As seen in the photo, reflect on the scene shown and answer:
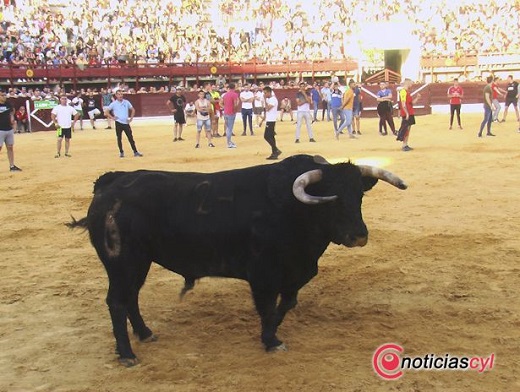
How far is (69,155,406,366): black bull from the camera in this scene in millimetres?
3604

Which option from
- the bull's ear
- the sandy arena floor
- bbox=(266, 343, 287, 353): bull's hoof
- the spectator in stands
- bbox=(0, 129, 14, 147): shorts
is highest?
the bull's ear

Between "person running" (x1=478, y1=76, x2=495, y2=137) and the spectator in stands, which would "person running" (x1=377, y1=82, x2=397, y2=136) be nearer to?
"person running" (x1=478, y1=76, x2=495, y2=137)

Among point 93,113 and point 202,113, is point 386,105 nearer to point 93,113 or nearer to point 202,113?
point 202,113

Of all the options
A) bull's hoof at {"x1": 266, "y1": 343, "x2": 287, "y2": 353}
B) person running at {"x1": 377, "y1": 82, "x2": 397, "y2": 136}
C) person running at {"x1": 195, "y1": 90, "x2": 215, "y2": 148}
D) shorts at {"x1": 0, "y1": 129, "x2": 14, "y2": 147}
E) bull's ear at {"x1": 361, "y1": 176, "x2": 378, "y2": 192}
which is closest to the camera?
bull's hoof at {"x1": 266, "y1": 343, "x2": 287, "y2": 353}

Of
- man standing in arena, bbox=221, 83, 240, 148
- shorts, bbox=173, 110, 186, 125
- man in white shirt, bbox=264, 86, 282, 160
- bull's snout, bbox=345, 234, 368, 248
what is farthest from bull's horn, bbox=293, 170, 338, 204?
shorts, bbox=173, 110, 186, 125

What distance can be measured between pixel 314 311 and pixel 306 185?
1.12 meters

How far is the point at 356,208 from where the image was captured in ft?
11.6

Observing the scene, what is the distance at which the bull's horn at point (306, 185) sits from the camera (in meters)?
3.39

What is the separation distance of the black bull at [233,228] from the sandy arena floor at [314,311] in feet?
0.90

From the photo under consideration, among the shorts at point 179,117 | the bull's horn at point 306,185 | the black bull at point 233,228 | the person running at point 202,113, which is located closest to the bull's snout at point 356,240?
the black bull at point 233,228

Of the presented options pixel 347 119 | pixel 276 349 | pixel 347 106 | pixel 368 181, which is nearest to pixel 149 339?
pixel 276 349

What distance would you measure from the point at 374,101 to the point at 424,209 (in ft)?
64.0

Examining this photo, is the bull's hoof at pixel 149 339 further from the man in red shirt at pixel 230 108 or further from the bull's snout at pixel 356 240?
the man in red shirt at pixel 230 108

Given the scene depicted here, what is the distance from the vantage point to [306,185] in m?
3.53
